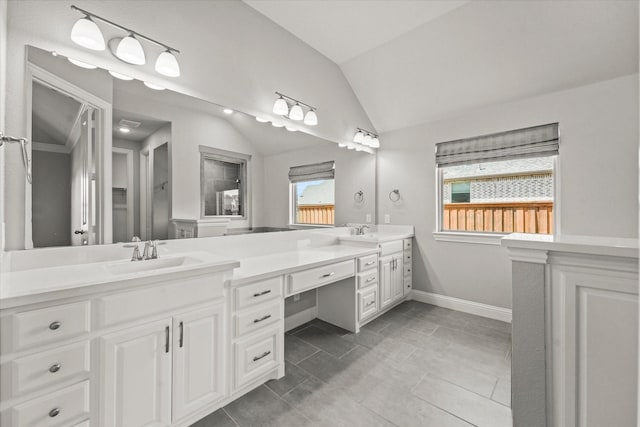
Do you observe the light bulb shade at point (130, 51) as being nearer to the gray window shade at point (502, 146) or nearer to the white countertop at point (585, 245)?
the white countertop at point (585, 245)

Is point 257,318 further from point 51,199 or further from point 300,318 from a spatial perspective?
point 51,199

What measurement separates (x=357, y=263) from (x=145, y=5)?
2.52 metres

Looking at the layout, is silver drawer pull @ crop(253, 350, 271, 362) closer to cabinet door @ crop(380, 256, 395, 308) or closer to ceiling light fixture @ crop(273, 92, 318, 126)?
cabinet door @ crop(380, 256, 395, 308)

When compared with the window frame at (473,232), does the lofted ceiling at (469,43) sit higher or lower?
higher

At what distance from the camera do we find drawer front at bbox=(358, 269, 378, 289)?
2592 mm

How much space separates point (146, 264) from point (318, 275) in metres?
1.20

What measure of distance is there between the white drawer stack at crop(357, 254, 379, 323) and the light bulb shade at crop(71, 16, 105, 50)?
8.02ft

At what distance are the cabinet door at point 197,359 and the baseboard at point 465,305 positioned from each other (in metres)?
2.70

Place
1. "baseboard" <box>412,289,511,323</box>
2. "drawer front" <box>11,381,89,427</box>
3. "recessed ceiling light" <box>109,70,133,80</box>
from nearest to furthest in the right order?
"drawer front" <box>11,381,89,427</box>
"recessed ceiling light" <box>109,70,133,80</box>
"baseboard" <box>412,289,511,323</box>

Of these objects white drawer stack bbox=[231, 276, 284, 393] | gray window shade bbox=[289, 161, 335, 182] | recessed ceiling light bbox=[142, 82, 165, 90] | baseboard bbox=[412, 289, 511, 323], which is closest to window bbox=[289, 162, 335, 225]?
gray window shade bbox=[289, 161, 335, 182]

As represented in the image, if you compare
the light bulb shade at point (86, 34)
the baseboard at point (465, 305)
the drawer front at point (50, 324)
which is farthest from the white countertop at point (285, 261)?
the light bulb shade at point (86, 34)

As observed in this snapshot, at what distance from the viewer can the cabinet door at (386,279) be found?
287 centimetres

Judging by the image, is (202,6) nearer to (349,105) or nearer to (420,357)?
(349,105)

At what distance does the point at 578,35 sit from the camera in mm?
2111
